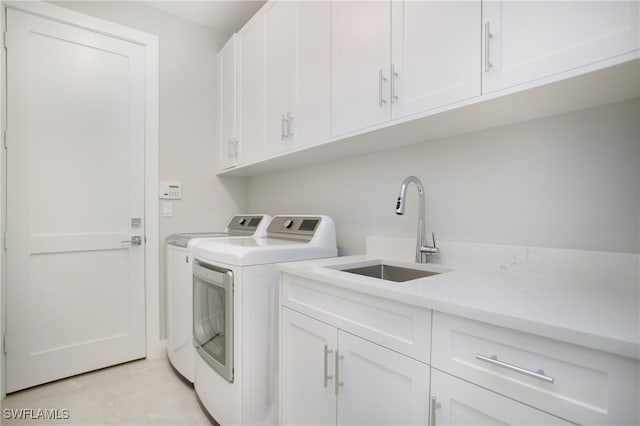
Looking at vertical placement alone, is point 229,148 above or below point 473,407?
above

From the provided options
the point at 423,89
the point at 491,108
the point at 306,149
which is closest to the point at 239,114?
the point at 306,149

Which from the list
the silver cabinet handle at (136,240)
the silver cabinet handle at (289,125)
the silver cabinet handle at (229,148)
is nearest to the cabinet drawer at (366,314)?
the silver cabinet handle at (289,125)

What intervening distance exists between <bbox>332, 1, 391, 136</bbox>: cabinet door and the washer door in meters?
0.92

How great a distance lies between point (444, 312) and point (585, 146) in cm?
79

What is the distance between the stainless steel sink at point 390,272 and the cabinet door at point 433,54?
2.27 ft

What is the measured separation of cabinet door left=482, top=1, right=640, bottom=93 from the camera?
2.50 feet

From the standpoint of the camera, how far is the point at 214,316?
65.8 inches

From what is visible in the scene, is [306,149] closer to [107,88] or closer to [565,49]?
[565,49]

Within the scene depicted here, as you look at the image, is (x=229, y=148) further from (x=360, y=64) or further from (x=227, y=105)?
(x=360, y=64)

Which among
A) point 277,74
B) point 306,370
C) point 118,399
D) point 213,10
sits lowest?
point 118,399

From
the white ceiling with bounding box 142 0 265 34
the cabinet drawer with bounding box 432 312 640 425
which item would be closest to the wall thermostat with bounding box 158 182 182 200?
the white ceiling with bounding box 142 0 265 34

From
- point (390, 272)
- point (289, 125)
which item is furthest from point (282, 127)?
point (390, 272)

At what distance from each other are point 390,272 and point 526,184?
692 millimetres

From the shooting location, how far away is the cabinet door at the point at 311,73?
1596mm
